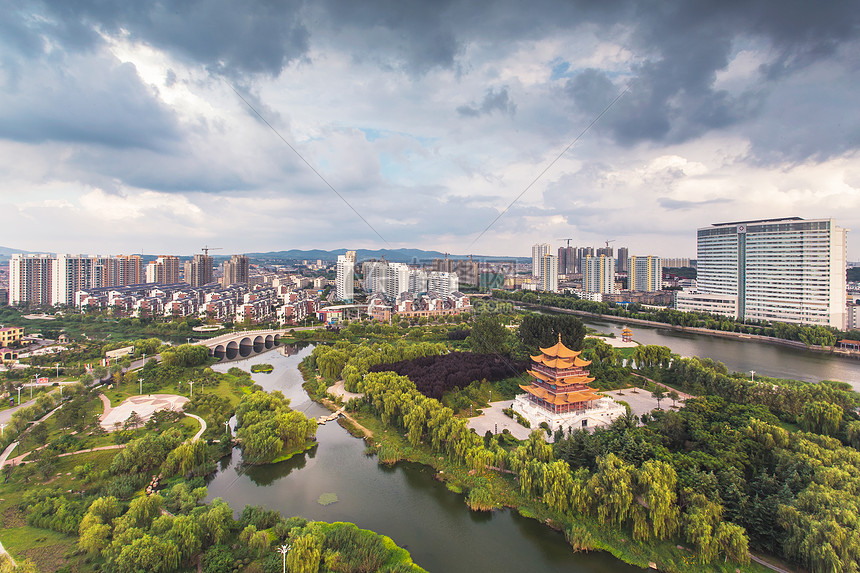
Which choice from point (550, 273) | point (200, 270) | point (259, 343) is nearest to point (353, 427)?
point (259, 343)

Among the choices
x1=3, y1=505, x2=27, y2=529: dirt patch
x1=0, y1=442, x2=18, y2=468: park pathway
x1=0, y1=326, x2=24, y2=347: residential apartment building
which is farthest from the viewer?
x1=0, y1=326, x2=24, y2=347: residential apartment building

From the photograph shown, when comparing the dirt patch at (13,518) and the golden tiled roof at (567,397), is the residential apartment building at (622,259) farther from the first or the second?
the dirt patch at (13,518)

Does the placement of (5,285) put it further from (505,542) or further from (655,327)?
(655,327)

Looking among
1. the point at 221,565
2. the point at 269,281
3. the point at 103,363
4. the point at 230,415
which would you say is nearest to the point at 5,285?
the point at 269,281

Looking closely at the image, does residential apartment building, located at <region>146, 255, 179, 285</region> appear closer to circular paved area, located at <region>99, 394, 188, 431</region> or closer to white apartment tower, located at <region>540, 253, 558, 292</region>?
circular paved area, located at <region>99, 394, 188, 431</region>

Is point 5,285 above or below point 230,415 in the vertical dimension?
above

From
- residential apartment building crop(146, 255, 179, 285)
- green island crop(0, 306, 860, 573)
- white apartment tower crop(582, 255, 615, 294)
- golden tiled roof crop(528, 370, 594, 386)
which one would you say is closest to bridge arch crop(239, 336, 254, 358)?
green island crop(0, 306, 860, 573)
